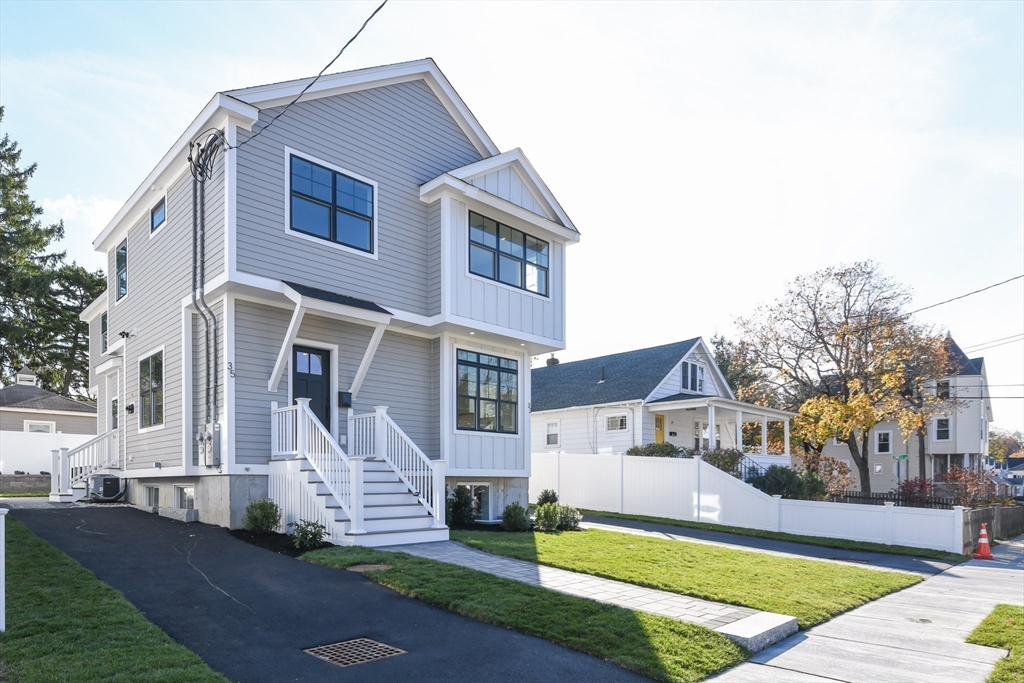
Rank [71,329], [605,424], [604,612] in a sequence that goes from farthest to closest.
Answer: [71,329] < [605,424] < [604,612]

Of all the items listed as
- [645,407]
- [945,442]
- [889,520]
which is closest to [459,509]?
[889,520]

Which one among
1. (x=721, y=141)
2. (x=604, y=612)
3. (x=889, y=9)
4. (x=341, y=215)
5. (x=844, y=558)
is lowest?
(x=844, y=558)

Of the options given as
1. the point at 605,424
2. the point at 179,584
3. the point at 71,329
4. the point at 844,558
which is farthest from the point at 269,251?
the point at 71,329

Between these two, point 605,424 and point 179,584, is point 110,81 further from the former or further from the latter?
point 605,424

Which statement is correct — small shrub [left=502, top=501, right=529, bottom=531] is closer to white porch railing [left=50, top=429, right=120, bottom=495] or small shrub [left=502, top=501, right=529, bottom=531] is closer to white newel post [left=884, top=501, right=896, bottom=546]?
white newel post [left=884, top=501, right=896, bottom=546]

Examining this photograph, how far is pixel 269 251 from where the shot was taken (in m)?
12.5

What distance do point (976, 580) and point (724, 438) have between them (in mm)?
19734

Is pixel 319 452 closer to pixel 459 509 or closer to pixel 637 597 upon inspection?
pixel 459 509

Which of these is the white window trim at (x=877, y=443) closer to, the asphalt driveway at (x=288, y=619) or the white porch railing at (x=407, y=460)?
the white porch railing at (x=407, y=460)

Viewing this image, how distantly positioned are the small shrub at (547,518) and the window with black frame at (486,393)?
2.34 meters

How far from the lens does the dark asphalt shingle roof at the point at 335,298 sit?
12422 mm

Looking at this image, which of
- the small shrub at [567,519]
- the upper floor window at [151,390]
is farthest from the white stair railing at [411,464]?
the upper floor window at [151,390]

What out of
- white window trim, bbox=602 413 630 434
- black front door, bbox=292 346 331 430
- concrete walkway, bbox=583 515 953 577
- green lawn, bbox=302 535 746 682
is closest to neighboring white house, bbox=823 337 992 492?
white window trim, bbox=602 413 630 434

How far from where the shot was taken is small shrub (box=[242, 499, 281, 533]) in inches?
459
